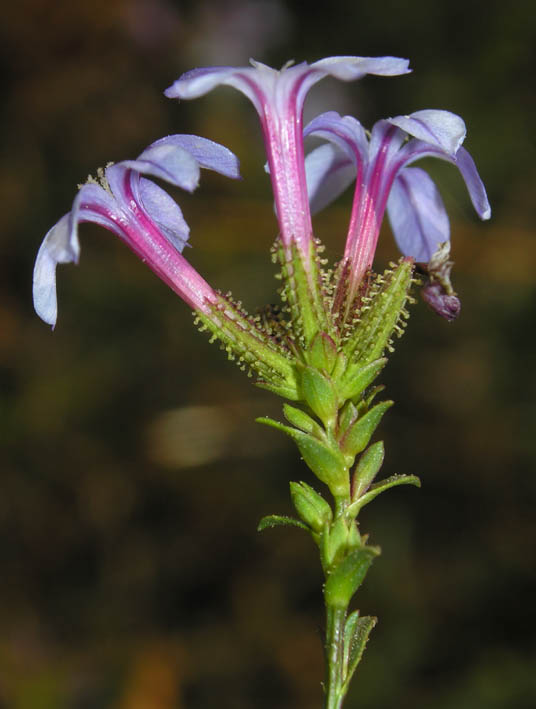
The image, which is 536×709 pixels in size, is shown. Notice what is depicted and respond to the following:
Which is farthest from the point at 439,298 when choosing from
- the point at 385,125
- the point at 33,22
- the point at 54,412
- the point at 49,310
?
the point at 33,22

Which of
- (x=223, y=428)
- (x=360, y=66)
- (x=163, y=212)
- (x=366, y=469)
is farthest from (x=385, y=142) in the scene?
(x=223, y=428)

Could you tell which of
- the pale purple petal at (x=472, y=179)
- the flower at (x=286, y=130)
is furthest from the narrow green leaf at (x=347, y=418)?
the pale purple petal at (x=472, y=179)

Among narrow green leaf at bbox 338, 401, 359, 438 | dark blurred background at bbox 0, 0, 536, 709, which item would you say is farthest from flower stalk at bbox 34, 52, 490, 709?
dark blurred background at bbox 0, 0, 536, 709

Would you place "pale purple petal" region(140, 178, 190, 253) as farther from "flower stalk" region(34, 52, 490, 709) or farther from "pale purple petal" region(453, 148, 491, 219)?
"pale purple petal" region(453, 148, 491, 219)

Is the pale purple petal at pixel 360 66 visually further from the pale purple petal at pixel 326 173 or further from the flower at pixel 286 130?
the pale purple petal at pixel 326 173

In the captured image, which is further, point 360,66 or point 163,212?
point 163,212

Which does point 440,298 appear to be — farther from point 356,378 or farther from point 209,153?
point 209,153
